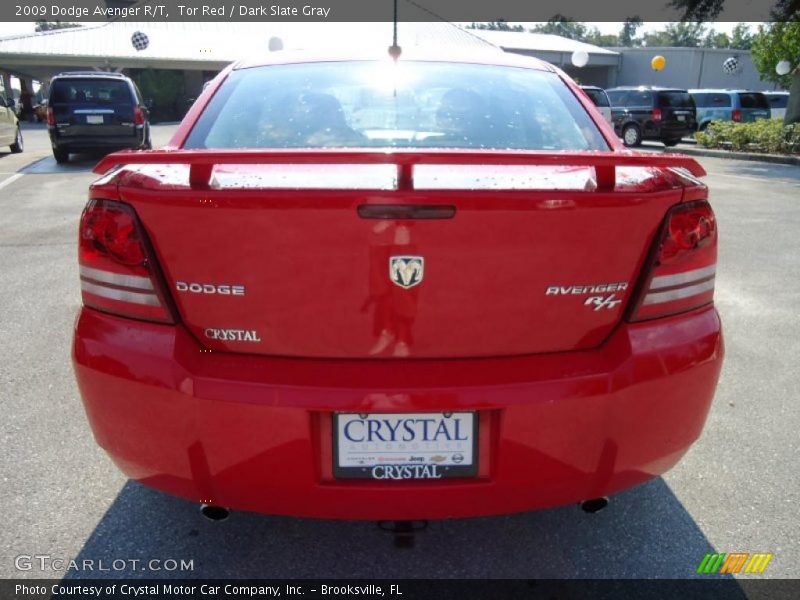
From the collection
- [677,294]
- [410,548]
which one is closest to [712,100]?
[677,294]

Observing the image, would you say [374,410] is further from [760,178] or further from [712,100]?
[712,100]

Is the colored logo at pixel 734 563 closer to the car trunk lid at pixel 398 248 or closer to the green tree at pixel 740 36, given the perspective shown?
the car trunk lid at pixel 398 248

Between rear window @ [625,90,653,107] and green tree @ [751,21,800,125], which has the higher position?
green tree @ [751,21,800,125]

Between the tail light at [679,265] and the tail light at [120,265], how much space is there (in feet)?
4.18

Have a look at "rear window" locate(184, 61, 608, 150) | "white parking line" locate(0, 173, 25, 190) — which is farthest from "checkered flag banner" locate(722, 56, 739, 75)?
"rear window" locate(184, 61, 608, 150)

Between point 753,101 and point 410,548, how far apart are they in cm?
2314

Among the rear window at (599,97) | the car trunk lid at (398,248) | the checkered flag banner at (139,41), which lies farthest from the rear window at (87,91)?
the checkered flag banner at (139,41)

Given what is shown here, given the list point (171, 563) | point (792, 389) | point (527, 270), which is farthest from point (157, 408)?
point (792, 389)

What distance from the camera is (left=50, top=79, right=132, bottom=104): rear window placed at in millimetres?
13531

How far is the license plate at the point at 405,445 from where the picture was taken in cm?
174

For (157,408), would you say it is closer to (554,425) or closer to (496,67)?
(554,425)

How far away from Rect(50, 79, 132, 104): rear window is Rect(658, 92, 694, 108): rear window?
1407 centimetres

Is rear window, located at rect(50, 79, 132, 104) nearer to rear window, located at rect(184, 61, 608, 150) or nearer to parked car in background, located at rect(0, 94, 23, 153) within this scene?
parked car in background, located at rect(0, 94, 23, 153)

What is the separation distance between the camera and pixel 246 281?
1.71 metres
